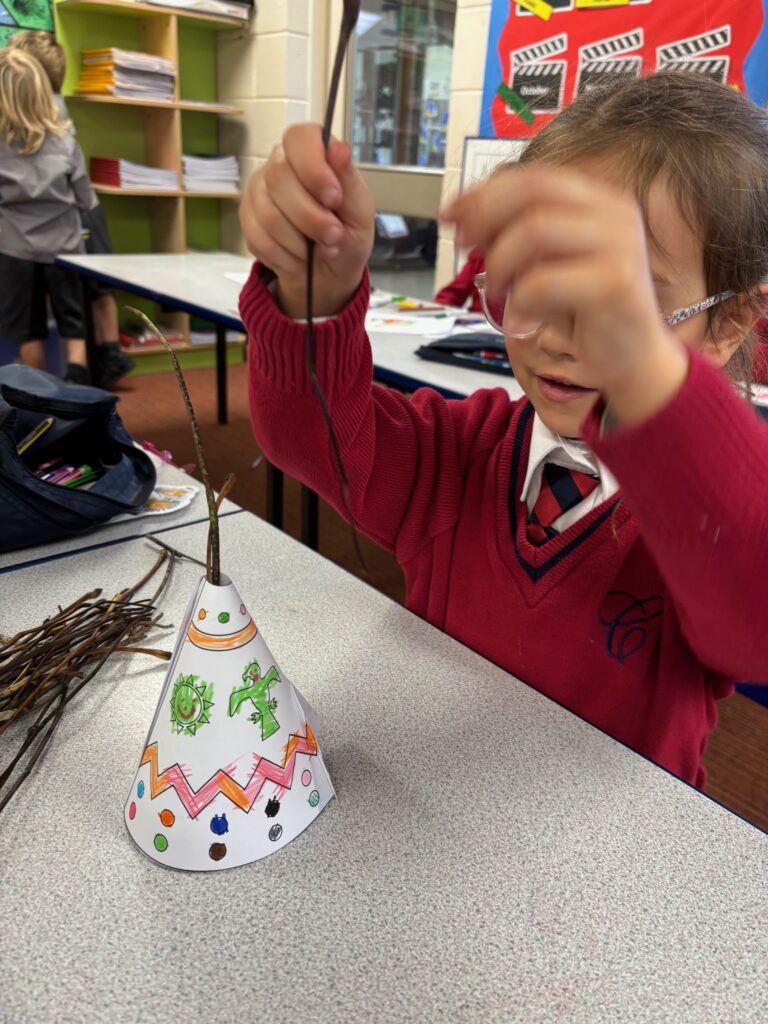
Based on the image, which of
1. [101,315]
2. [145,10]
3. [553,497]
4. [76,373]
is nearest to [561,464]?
[553,497]

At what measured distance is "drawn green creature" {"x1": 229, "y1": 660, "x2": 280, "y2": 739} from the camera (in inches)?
19.1

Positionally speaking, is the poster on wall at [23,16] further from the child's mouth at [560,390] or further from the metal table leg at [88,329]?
the child's mouth at [560,390]

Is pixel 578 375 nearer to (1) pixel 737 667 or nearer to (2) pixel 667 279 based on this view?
(2) pixel 667 279

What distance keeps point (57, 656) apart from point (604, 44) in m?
2.69

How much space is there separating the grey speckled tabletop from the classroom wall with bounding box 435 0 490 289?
8.46ft

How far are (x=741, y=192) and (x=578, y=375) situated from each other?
0.20m

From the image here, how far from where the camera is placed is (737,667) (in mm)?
577

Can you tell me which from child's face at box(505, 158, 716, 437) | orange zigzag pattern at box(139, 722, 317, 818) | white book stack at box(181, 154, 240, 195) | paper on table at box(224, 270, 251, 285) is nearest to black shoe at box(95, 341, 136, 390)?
white book stack at box(181, 154, 240, 195)

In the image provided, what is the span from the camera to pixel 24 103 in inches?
114

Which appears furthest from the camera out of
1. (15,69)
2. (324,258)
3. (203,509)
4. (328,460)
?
(15,69)

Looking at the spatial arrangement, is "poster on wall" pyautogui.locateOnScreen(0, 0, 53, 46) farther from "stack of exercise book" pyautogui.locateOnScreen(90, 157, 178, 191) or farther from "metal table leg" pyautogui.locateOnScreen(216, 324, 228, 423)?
"metal table leg" pyautogui.locateOnScreen(216, 324, 228, 423)

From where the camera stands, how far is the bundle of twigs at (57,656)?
0.59m

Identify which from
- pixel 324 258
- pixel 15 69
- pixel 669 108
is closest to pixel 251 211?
pixel 324 258

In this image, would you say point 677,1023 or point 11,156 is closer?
point 677,1023
